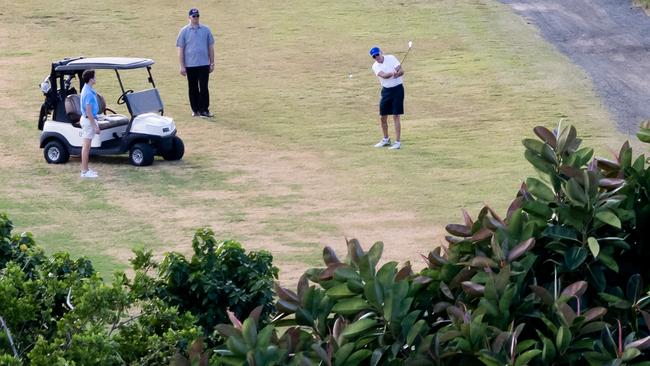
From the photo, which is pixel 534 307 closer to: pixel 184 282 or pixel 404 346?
pixel 404 346

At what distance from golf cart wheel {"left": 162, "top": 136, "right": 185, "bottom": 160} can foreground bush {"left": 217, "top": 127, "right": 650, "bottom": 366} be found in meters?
14.9

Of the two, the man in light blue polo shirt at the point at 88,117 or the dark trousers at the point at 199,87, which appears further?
the dark trousers at the point at 199,87

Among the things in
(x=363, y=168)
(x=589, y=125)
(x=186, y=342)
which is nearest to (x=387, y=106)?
(x=363, y=168)

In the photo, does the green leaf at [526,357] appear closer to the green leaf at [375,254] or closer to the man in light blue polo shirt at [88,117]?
the green leaf at [375,254]

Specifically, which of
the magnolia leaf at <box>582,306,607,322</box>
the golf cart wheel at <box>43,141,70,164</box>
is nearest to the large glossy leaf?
the magnolia leaf at <box>582,306,607,322</box>

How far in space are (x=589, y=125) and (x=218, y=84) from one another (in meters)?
8.34

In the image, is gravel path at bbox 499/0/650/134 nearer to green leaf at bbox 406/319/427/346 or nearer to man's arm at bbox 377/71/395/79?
man's arm at bbox 377/71/395/79

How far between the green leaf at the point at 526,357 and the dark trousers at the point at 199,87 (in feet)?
63.2

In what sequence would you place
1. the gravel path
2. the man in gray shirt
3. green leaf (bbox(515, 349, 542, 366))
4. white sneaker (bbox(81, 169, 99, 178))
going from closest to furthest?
green leaf (bbox(515, 349, 542, 366)) → white sneaker (bbox(81, 169, 99, 178)) → the man in gray shirt → the gravel path

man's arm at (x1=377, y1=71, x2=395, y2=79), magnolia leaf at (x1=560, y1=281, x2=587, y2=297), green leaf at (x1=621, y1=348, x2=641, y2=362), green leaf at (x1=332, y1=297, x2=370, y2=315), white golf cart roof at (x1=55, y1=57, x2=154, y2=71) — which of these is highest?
magnolia leaf at (x1=560, y1=281, x2=587, y2=297)

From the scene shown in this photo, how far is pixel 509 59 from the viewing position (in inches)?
1046

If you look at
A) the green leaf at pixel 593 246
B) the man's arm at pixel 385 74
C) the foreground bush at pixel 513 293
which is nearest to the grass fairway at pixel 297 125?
the man's arm at pixel 385 74

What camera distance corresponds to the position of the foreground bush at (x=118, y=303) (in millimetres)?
5320

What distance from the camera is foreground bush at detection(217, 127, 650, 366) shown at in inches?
145
